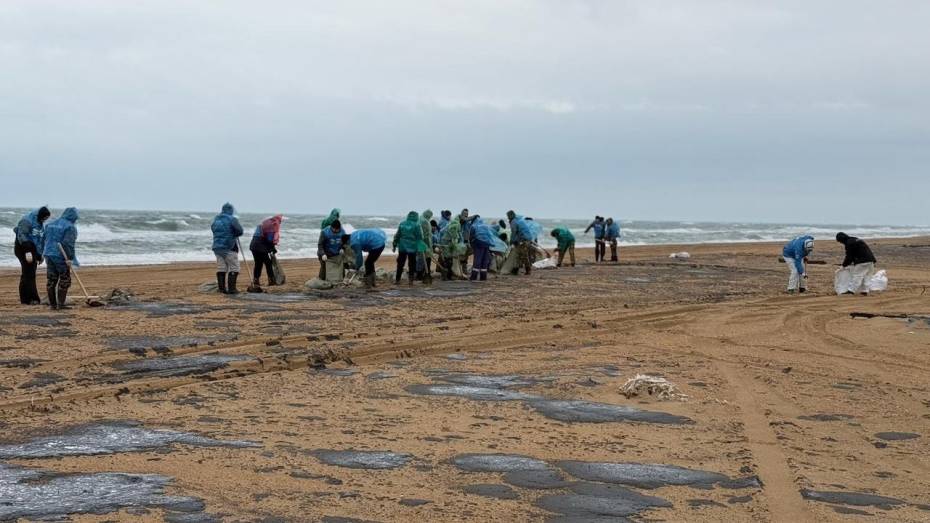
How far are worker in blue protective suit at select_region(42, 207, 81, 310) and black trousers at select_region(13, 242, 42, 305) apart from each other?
563 mm

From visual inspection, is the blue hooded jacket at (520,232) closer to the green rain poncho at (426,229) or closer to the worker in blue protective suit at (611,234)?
the green rain poncho at (426,229)

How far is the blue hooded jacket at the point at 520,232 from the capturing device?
21500mm

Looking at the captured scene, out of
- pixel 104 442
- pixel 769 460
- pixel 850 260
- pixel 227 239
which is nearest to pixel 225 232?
pixel 227 239

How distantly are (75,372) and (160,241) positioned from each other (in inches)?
1326

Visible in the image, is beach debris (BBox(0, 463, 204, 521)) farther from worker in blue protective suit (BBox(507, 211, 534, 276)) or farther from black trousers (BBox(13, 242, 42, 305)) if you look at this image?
worker in blue protective suit (BBox(507, 211, 534, 276))

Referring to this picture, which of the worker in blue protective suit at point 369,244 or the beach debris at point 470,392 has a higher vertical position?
the worker in blue protective suit at point 369,244

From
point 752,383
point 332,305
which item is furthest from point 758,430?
point 332,305

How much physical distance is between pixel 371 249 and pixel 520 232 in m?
4.61

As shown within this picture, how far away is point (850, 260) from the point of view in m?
17.9

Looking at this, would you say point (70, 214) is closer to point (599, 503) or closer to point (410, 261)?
point (410, 261)

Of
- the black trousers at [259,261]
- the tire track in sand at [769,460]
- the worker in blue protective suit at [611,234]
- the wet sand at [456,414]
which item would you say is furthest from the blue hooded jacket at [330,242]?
the worker in blue protective suit at [611,234]

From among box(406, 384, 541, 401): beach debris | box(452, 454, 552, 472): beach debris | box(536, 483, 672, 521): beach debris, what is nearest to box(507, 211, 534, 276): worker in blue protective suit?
box(406, 384, 541, 401): beach debris

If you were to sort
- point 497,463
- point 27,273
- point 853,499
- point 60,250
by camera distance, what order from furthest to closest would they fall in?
1. point 27,273
2. point 60,250
3. point 497,463
4. point 853,499

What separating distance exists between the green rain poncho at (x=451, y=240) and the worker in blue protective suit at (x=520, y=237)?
5.88 feet
